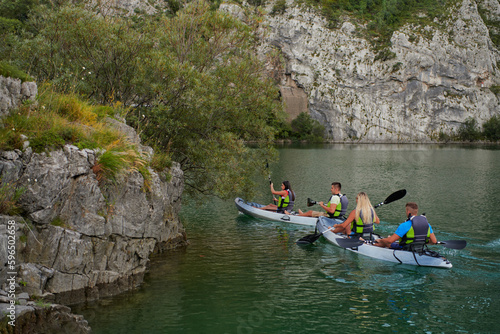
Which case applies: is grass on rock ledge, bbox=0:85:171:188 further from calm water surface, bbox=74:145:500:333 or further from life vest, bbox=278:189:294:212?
life vest, bbox=278:189:294:212

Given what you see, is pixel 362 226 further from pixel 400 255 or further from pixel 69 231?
pixel 69 231

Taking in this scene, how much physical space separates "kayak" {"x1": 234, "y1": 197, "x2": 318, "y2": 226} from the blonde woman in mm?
3815

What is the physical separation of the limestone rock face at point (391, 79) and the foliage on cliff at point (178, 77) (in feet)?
334

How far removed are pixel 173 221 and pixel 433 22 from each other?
134m

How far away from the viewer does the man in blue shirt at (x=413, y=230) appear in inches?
498

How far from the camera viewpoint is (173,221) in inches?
589

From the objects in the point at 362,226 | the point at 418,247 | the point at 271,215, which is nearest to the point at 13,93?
the point at 362,226

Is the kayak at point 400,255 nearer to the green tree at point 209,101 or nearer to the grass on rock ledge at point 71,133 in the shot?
the green tree at point 209,101

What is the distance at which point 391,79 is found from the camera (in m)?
121

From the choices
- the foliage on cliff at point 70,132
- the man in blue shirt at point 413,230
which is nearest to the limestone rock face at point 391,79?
the man in blue shirt at point 413,230

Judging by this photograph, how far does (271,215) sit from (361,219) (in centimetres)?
611

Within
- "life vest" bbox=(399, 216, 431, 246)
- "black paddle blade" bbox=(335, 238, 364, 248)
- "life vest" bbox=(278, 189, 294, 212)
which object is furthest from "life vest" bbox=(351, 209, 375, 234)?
"life vest" bbox=(278, 189, 294, 212)

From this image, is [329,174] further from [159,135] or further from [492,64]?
[492,64]

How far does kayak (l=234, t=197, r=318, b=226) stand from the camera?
19.5 m
